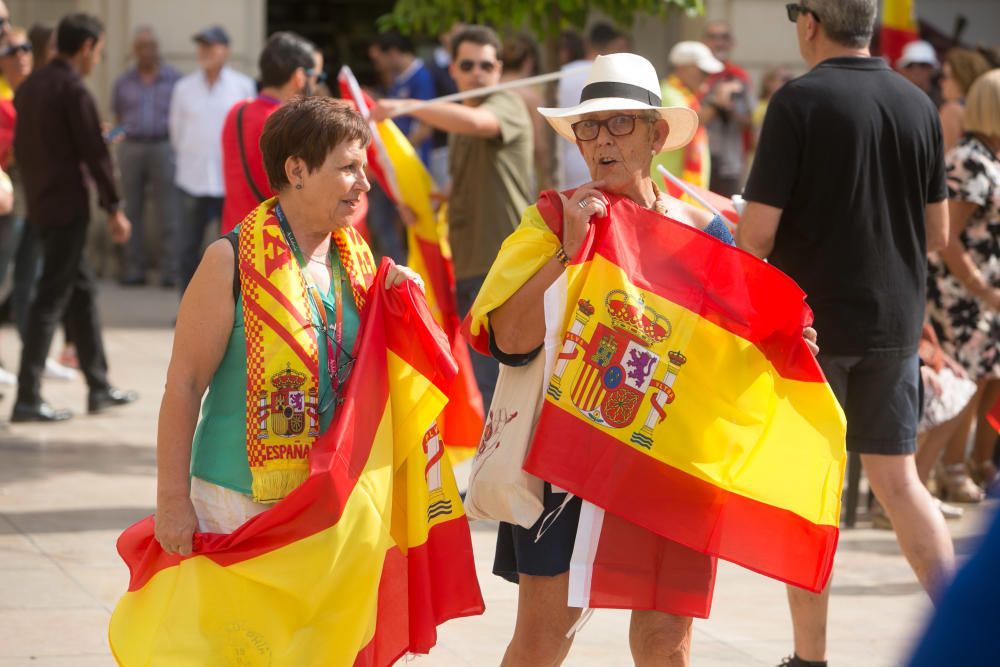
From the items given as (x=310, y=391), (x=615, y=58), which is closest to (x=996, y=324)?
(x=615, y=58)

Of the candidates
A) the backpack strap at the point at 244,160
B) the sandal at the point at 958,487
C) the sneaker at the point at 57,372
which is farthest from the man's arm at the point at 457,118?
the sneaker at the point at 57,372

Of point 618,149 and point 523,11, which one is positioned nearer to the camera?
point 618,149

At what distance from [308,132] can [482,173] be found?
378 centimetres

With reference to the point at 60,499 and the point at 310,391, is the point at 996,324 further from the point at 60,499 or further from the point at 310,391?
the point at 310,391

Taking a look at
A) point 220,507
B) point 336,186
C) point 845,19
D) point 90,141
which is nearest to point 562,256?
point 336,186

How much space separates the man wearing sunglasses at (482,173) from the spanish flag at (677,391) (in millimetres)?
Answer: 3497

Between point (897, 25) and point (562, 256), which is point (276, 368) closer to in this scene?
point (562, 256)

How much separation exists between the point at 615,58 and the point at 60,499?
13.7 ft

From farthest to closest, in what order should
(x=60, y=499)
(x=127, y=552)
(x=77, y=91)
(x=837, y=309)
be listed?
(x=77, y=91) → (x=60, y=499) → (x=837, y=309) → (x=127, y=552)

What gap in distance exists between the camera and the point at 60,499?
7254 mm

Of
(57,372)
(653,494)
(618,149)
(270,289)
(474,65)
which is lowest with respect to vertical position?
(57,372)

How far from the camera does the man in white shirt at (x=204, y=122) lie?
1388cm

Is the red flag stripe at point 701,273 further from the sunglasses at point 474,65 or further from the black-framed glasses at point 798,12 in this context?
the sunglasses at point 474,65

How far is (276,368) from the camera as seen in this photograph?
11.9ft
